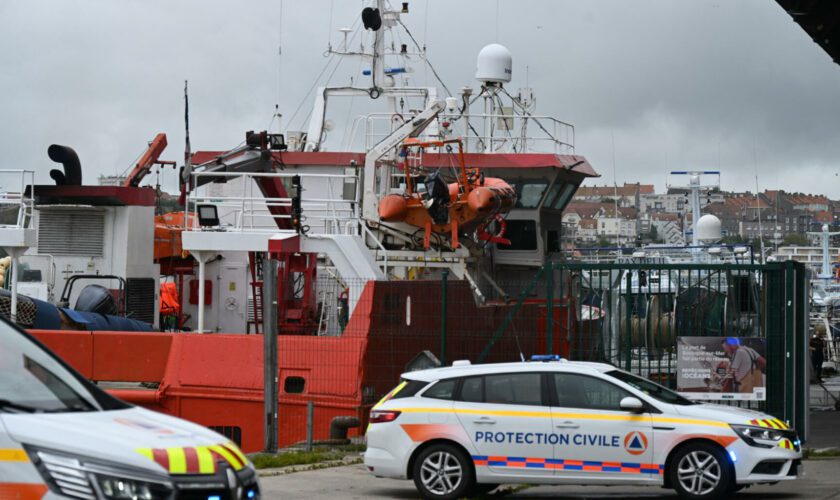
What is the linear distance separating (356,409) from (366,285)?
1.72 metres

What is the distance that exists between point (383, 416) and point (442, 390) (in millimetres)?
615

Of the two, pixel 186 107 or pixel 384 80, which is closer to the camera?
pixel 186 107

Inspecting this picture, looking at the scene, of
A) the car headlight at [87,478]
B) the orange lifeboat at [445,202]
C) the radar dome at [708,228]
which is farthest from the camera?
the radar dome at [708,228]

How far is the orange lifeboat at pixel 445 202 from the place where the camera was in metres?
20.2

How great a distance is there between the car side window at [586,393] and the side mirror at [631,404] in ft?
0.45

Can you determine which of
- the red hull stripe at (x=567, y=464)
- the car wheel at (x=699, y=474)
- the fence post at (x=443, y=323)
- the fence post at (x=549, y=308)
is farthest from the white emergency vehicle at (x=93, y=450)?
the fence post at (x=443, y=323)

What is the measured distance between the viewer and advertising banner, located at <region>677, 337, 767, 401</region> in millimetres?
15773

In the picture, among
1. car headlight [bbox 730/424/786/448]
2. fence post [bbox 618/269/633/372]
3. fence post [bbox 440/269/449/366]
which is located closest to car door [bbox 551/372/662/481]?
car headlight [bbox 730/424/786/448]

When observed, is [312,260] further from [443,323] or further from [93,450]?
[93,450]

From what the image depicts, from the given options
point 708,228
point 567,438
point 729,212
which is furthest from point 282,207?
point 729,212

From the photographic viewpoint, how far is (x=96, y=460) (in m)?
6.50

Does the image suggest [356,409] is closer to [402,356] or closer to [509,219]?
[402,356]

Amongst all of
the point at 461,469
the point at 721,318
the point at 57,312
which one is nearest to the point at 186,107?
the point at 57,312

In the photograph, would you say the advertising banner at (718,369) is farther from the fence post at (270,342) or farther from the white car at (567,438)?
the fence post at (270,342)
